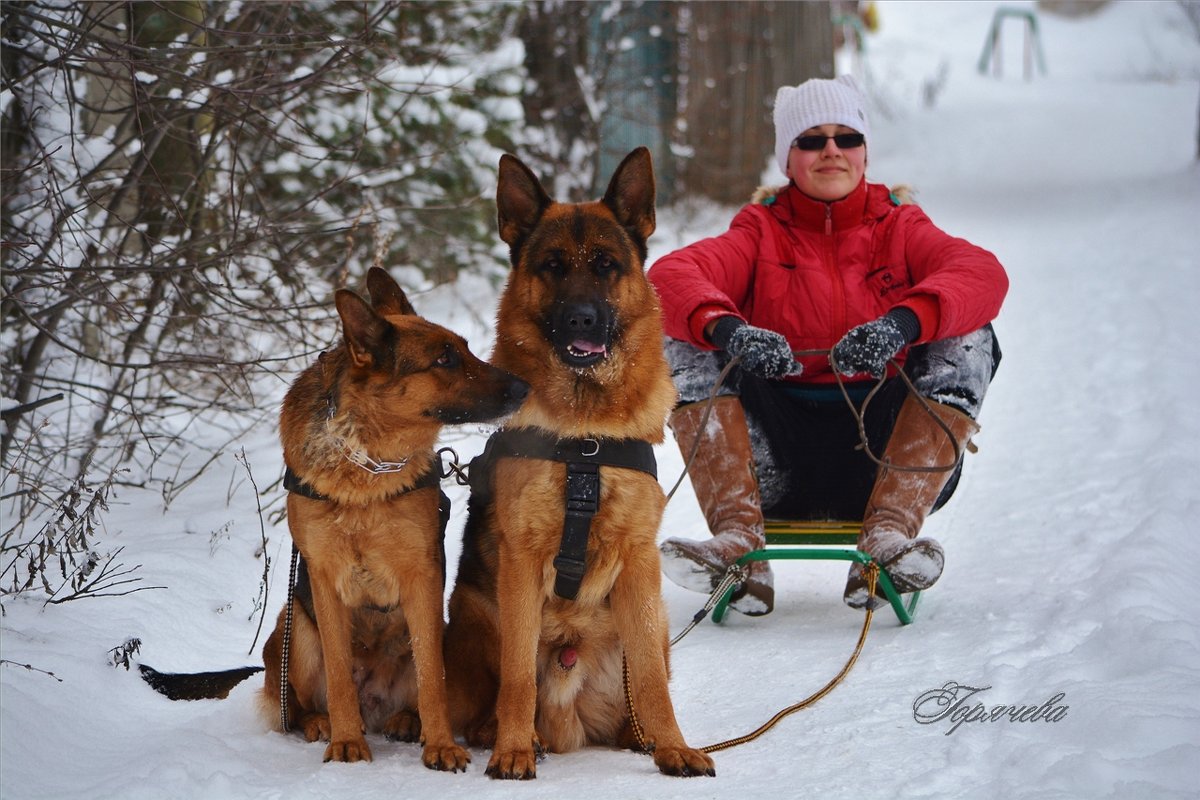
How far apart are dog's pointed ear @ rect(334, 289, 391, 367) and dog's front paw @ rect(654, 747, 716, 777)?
4.52 feet

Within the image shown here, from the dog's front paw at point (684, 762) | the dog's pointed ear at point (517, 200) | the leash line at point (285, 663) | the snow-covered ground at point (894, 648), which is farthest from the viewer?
the dog's pointed ear at point (517, 200)

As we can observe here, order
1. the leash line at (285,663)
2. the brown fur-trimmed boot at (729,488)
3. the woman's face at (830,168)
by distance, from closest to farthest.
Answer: the leash line at (285,663), the brown fur-trimmed boot at (729,488), the woman's face at (830,168)

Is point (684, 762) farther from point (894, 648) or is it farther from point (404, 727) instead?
point (894, 648)

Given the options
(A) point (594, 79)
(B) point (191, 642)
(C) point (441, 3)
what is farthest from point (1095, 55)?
(B) point (191, 642)

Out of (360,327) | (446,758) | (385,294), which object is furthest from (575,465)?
(385,294)

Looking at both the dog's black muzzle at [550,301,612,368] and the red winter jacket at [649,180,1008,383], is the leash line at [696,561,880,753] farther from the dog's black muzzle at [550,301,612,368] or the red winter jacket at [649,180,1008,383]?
the dog's black muzzle at [550,301,612,368]

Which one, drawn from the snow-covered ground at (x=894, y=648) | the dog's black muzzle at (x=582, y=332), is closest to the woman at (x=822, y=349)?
the snow-covered ground at (x=894, y=648)

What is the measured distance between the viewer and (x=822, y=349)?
421 centimetres

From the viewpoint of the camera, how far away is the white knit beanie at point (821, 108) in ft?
14.4

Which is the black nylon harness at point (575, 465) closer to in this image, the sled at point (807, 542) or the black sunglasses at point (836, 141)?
the sled at point (807, 542)

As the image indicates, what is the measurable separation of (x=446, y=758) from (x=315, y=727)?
53 centimetres

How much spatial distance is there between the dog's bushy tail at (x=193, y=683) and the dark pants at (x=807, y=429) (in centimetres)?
194

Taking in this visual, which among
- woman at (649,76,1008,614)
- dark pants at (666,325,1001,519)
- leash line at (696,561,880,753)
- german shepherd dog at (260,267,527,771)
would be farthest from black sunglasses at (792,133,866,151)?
german shepherd dog at (260,267,527,771)

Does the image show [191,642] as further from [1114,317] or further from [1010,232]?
[1010,232]
